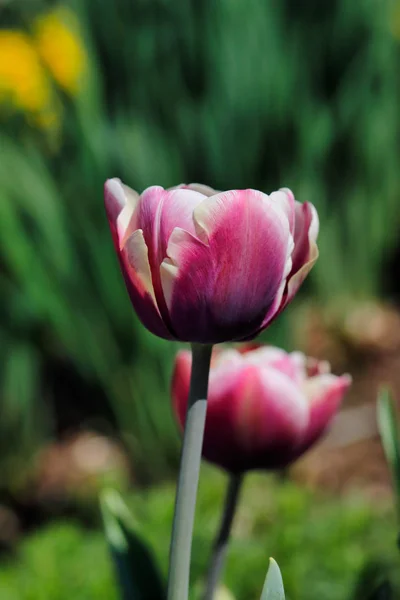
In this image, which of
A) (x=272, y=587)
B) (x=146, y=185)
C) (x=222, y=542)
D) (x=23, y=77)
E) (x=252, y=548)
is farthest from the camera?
(x=23, y=77)

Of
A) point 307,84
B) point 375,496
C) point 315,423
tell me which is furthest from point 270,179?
point 315,423

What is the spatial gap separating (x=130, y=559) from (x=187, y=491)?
0.18 metres

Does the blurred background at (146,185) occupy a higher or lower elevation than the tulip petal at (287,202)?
lower

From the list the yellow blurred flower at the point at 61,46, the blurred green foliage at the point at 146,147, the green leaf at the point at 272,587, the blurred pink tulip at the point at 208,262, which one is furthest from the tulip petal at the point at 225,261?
the yellow blurred flower at the point at 61,46

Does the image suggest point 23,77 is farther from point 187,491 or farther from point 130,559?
point 187,491

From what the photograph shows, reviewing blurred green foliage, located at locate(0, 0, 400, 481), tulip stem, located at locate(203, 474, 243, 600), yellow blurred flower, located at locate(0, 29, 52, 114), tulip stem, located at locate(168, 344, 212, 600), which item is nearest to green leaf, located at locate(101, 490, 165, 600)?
tulip stem, located at locate(203, 474, 243, 600)

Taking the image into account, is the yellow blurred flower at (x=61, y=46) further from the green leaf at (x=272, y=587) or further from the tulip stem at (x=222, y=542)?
the green leaf at (x=272, y=587)

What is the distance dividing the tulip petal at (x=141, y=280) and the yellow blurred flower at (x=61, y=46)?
79.4 inches

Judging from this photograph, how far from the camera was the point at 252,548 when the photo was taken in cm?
116

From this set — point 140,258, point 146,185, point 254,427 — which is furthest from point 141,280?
point 146,185

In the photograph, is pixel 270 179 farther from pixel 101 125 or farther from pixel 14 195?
pixel 14 195

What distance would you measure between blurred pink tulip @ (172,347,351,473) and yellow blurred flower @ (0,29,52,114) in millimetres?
1756

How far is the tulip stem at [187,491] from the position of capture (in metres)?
0.42

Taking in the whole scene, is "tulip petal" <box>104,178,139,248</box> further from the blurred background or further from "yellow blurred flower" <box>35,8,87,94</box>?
"yellow blurred flower" <box>35,8,87,94</box>
